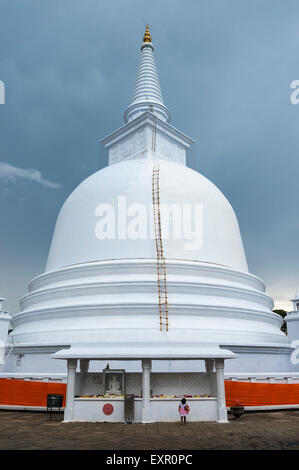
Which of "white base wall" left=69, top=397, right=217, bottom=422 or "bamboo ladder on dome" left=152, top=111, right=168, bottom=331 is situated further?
"bamboo ladder on dome" left=152, top=111, right=168, bottom=331

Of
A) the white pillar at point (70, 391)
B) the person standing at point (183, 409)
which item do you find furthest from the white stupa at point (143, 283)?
the person standing at point (183, 409)

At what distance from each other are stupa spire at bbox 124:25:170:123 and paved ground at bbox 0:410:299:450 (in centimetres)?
2422

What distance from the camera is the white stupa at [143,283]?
18469 millimetres

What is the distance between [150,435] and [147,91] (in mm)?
28664

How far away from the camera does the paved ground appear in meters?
8.97

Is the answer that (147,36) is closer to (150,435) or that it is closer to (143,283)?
(143,283)

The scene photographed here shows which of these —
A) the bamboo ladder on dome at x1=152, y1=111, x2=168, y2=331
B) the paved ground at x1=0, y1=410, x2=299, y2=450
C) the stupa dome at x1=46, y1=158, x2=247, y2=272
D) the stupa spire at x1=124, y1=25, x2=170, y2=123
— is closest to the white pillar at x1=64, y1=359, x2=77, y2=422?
the paved ground at x1=0, y1=410, x2=299, y2=450

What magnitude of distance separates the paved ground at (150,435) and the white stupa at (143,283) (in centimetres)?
398

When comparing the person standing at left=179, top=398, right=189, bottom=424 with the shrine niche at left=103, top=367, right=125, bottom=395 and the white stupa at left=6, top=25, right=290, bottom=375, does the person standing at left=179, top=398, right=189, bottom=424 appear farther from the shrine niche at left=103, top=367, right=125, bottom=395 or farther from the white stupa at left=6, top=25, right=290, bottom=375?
the white stupa at left=6, top=25, right=290, bottom=375

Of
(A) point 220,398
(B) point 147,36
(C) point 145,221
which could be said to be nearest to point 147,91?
(B) point 147,36

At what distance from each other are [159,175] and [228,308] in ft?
30.4

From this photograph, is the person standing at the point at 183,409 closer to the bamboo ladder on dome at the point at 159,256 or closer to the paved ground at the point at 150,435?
the paved ground at the point at 150,435

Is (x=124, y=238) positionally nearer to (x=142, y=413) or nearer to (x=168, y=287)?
(x=168, y=287)
